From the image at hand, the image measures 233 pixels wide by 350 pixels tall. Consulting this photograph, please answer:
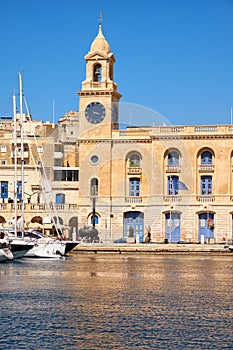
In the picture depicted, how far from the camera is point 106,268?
1834 inches

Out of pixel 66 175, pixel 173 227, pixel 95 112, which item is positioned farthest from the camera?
pixel 66 175

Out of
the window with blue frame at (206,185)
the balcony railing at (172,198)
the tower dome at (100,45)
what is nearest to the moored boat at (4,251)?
the balcony railing at (172,198)

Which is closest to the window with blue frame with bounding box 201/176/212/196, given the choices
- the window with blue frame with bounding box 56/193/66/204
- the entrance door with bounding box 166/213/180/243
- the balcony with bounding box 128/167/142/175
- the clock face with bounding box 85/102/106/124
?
the entrance door with bounding box 166/213/180/243

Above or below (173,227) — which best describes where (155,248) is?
below

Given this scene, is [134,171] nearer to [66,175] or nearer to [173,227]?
[173,227]

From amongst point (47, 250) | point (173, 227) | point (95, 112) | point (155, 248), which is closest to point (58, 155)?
point (95, 112)

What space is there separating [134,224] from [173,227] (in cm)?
348

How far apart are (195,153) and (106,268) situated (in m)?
22.2

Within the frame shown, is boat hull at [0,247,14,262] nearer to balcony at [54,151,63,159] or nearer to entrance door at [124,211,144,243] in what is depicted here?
entrance door at [124,211,144,243]

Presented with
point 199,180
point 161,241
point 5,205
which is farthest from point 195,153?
point 5,205

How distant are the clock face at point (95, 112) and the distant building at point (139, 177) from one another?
84 mm

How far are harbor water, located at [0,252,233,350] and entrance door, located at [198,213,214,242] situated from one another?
61.6 feet

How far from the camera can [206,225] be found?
66.6m

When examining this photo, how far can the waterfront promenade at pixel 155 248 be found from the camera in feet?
203
